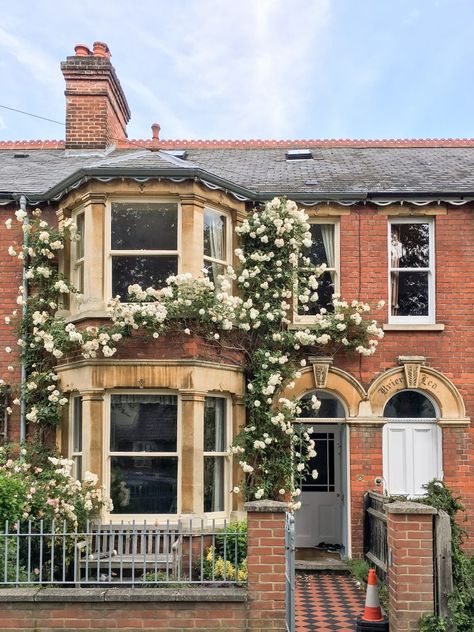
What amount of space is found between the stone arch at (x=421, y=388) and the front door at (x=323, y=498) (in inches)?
49.4

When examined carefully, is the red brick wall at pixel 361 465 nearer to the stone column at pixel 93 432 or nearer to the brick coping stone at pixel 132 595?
the stone column at pixel 93 432

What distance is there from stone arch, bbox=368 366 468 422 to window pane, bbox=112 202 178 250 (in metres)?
4.22

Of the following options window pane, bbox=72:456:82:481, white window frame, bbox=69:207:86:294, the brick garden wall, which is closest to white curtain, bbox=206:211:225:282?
white window frame, bbox=69:207:86:294

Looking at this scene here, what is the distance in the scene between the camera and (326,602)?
34.0 ft

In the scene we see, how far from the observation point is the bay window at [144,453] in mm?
11812

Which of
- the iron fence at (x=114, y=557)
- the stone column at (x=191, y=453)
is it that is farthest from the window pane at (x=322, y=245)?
the iron fence at (x=114, y=557)

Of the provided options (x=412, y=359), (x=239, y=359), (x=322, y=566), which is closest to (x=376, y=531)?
(x=322, y=566)

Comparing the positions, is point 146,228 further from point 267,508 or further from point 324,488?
point 267,508

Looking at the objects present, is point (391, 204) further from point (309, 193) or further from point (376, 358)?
point (376, 358)

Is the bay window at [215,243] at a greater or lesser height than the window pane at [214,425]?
greater

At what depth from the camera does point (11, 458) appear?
12953 millimetres

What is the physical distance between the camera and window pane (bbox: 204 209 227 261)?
12.9m

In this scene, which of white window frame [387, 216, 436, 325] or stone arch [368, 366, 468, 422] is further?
white window frame [387, 216, 436, 325]

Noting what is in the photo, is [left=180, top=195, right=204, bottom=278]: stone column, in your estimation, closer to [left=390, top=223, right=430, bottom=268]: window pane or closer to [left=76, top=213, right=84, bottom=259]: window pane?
[left=76, top=213, right=84, bottom=259]: window pane
